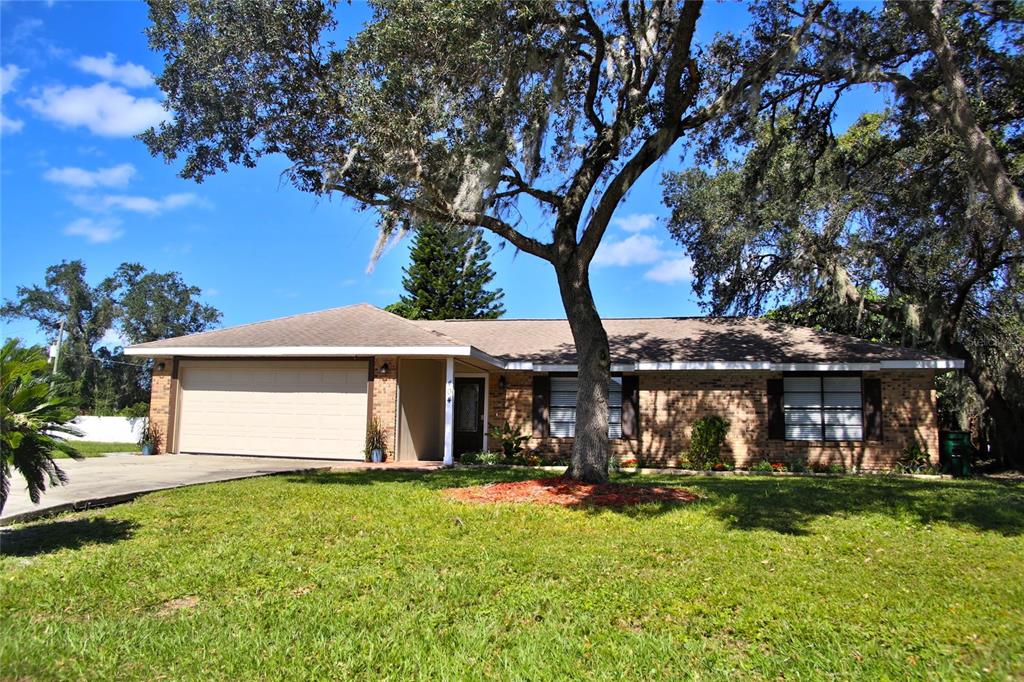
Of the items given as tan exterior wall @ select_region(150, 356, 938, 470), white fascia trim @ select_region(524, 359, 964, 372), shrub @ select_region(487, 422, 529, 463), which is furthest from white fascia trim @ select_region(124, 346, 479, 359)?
shrub @ select_region(487, 422, 529, 463)

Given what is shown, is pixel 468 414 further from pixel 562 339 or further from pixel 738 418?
pixel 738 418

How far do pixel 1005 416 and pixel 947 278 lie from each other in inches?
148

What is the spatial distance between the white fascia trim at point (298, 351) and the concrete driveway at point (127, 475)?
2292mm

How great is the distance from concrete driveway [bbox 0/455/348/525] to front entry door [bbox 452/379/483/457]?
3397 mm

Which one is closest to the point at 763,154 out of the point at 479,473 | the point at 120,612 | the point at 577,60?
the point at 577,60

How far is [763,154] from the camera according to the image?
12.7 m

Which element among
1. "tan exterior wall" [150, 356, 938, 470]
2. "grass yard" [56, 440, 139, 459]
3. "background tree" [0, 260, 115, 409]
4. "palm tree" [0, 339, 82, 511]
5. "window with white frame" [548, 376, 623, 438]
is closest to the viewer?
"palm tree" [0, 339, 82, 511]

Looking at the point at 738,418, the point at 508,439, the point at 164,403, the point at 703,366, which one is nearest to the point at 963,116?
the point at 703,366

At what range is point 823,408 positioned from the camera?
14648 millimetres

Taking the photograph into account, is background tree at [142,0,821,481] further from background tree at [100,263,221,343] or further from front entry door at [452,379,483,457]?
background tree at [100,263,221,343]

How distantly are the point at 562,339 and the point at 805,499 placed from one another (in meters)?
9.54

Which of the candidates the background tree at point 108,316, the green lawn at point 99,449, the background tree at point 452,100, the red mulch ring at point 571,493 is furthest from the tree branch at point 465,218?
the background tree at point 108,316

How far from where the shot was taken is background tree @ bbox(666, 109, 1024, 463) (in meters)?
12.7

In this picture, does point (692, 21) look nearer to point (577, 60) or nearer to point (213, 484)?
point (577, 60)
